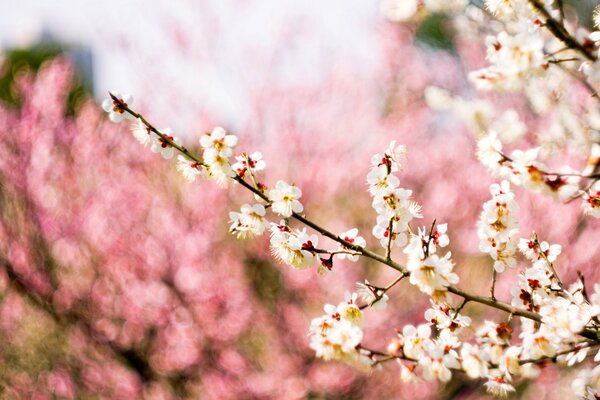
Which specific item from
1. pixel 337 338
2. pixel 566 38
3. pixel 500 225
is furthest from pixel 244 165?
pixel 566 38

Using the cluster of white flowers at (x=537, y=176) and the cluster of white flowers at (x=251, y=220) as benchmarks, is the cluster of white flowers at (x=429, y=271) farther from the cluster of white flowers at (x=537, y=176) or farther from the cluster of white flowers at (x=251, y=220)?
the cluster of white flowers at (x=251, y=220)

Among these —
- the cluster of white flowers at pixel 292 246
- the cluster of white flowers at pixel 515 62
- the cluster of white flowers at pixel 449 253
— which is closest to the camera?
the cluster of white flowers at pixel 515 62

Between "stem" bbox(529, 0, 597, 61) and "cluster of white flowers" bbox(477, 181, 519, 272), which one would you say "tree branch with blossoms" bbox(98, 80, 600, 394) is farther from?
"stem" bbox(529, 0, 597, 61)

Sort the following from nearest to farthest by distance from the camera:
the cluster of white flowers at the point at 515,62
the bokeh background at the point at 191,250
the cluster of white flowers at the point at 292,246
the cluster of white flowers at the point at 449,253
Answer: the cluster of white flowers at the point at 515,62, the cluster of white flowers at the point at 449,253, the cluster of white flowers at the point at 292,246, the bokeh background at the point at 191,250

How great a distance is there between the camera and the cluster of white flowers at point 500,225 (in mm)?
1405

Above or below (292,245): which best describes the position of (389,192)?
above

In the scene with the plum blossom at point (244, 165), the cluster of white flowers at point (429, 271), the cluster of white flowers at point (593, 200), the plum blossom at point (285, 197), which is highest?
the cluster of white flowers at point (593, 200)

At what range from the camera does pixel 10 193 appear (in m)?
4.62

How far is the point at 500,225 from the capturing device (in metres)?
1.43

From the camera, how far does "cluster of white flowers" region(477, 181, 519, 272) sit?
1405mm

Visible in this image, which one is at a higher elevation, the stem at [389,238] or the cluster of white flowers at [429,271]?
the stem at [389,238]

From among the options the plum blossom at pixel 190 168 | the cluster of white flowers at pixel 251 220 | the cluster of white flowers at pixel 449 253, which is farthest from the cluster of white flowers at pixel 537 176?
the plum blossom at pixel 190 168

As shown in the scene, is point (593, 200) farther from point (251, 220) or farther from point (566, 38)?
point (251, 220)

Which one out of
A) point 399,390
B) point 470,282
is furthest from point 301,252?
point 470,282
